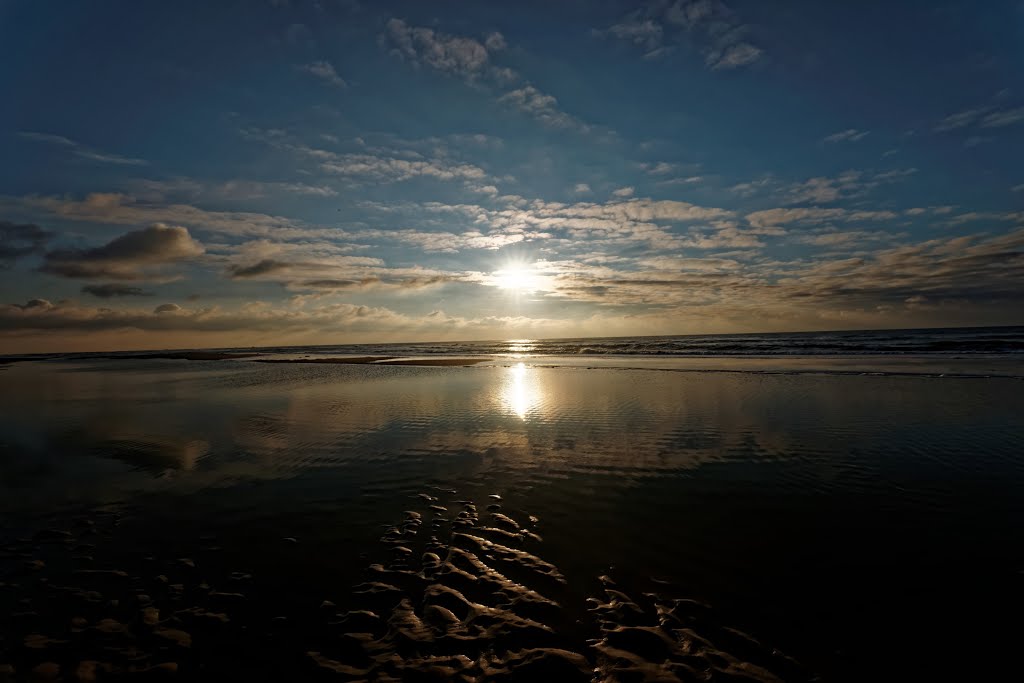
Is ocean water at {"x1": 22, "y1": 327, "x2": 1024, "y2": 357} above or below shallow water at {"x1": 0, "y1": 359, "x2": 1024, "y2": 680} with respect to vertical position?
above

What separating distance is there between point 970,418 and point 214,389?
36.2 metres

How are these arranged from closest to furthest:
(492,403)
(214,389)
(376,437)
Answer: (376,437), (492,403), (214,389)

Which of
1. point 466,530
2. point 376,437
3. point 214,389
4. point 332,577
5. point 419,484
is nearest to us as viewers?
point 332,577

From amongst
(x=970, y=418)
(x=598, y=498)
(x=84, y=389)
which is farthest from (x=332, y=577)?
(x=84, y=389)

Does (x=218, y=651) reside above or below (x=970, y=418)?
below

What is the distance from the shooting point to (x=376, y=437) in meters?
14.5

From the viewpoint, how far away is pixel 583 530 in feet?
25.4

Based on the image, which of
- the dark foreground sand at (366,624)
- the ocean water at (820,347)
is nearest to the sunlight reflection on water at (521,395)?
the dark foreground sand at (366,624)

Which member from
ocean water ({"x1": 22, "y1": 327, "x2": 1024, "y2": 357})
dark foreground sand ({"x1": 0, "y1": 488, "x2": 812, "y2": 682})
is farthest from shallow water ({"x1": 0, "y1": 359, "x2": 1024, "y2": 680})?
ocean water ({"x1": 22, "y1": 327, "x2": 1024, "y2": 357})

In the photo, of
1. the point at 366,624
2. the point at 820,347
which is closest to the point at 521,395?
the point at 366,624

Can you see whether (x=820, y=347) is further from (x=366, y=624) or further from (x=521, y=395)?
(x=366, y=624)

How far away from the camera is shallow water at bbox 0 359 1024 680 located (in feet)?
16.2

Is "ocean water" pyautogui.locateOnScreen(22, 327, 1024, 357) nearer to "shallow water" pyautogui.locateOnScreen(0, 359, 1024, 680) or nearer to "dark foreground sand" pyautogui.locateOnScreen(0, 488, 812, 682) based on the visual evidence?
"shallow water" pyautogui.locateOnScreen(0, 359, 1024, 680)

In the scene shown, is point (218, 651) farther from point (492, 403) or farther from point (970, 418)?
point (970, 418)
